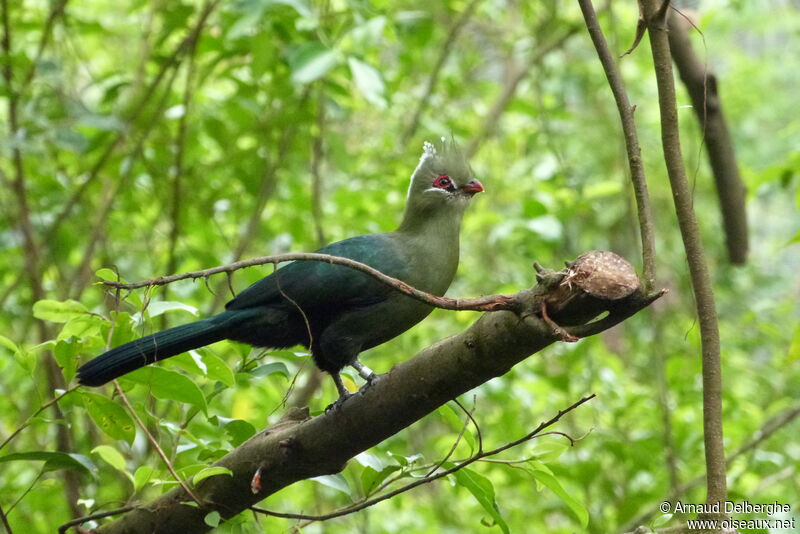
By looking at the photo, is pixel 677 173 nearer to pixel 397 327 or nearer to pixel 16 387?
pixel 397 327

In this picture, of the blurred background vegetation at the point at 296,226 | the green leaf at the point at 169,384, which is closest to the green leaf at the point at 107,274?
the blurred background vegetation at the point at 296,226

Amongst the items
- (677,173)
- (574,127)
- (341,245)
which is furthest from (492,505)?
(574,127)

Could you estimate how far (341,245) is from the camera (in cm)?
320

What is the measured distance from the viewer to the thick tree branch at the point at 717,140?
3.10 meters

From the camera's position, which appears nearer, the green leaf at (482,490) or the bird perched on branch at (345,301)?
the green leaf at (482,490)

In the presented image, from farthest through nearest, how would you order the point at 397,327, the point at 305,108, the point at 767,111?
the point at 767,111, the point at 305,108, the point at 397,327

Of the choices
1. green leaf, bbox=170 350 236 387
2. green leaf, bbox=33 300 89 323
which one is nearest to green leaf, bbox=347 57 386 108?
green leaf, bbox=170 350 236 387

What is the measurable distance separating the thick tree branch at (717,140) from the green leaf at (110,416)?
199cm

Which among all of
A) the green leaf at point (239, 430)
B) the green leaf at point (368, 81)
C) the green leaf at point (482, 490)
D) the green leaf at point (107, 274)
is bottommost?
the green leaf at point (482, 490)

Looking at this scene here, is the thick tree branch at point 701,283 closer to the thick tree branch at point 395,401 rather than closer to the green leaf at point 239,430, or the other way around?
the thick tree branch at point 395,401

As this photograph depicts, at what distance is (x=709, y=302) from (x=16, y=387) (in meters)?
3.98

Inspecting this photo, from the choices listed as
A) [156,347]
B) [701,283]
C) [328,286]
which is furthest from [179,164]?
[701,283]

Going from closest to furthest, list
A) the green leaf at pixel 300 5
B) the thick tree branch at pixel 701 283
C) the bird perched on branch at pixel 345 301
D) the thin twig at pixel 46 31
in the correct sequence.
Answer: the thick tree branch at pixel 701 283, the bird perched on branch at pixel 345 301, the green leaf at pixel 300 5, the thin twig at pixel 46 31

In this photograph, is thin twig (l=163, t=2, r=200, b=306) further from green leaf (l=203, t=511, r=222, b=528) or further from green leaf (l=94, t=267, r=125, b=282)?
green leaf (l=203, t=511, r=222, b=528)
